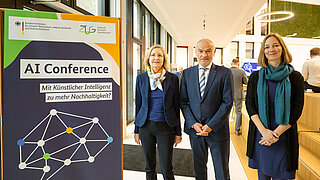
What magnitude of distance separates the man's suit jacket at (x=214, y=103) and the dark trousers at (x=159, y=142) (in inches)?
9.2

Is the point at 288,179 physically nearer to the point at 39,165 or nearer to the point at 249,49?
the point at 39,165

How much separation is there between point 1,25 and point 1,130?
2.14ft

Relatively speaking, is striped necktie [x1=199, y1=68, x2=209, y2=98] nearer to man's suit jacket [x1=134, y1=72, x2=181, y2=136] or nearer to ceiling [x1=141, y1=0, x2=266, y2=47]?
man's suit jacket [x1=134, y1=72, x2=181, y2=136]

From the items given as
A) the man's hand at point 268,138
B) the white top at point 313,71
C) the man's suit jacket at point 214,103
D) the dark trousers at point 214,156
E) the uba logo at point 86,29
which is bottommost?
the dark trousers at point 214,156

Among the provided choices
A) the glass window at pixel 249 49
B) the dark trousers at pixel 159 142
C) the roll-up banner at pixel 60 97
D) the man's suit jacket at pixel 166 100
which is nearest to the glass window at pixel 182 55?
the glass window at pixel 249 49

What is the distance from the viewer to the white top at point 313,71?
4.17 m

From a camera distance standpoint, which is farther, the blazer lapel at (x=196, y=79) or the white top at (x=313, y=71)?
the white top at (x=313, y=71)

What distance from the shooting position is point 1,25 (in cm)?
127

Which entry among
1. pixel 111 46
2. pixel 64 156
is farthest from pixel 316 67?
pixel 64 156

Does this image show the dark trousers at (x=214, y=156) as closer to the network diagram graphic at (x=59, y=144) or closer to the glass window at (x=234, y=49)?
the network diagram graphic at (x=59, y=144)

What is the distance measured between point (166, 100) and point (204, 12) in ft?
15.3

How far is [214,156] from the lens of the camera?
197cm

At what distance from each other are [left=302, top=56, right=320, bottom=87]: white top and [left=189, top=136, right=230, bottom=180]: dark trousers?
3.40m

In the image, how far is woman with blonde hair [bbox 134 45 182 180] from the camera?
201 cm
